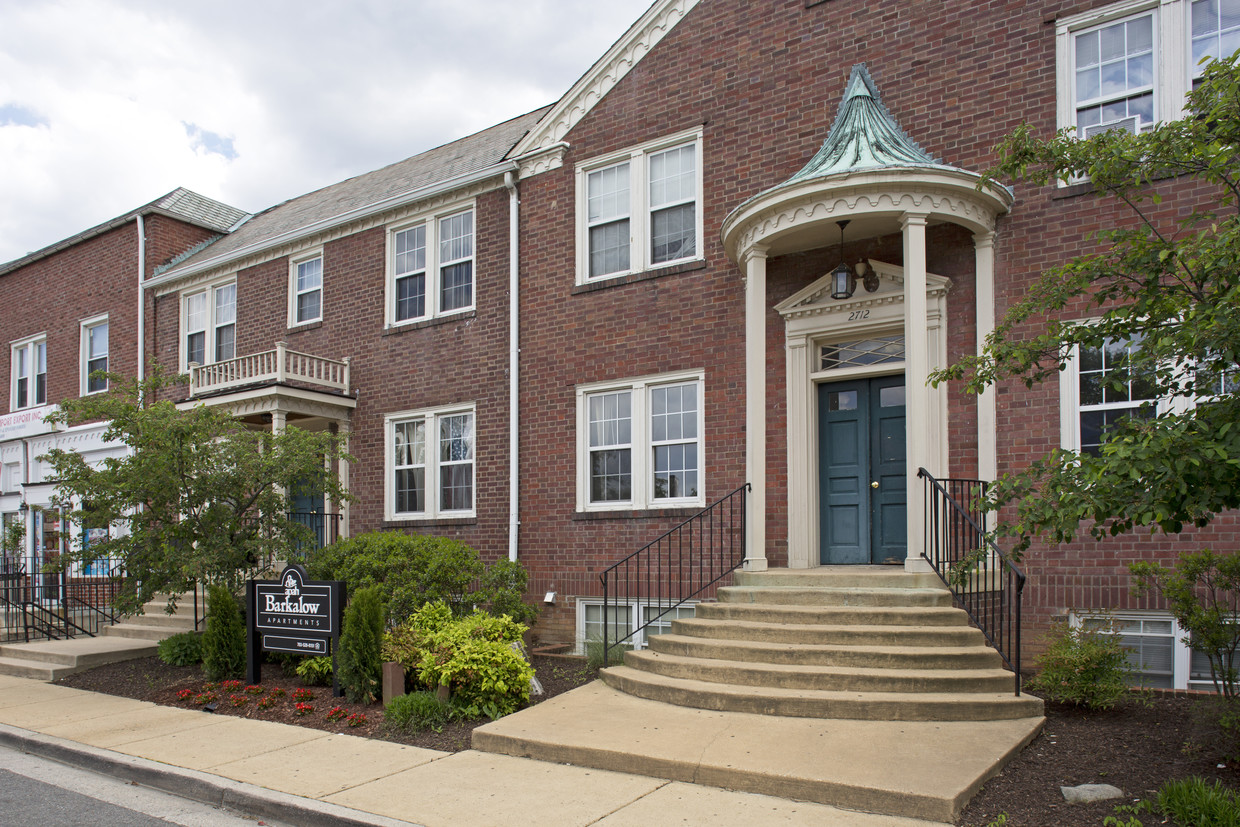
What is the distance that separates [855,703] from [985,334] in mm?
4108

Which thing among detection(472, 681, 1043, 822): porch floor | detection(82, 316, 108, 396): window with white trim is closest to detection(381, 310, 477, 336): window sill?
detection(472, 681, 1043, 822): porch floor

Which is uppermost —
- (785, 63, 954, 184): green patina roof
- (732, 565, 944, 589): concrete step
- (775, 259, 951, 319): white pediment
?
(785, 63, 954, 184): green patina roof

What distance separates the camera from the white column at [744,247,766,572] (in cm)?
958

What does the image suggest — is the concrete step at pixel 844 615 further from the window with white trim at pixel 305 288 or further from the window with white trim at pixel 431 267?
the window with white trim at pixel 305 288

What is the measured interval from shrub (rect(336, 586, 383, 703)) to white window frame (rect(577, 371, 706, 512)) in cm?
384

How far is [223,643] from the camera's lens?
10.2 metres

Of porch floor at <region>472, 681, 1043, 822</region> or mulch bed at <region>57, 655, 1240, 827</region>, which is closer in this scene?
Answer: mulch bed at <region>57, 655, 1240, 827</region>

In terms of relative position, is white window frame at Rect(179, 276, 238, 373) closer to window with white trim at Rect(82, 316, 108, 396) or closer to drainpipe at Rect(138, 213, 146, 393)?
drainpipe at Rect(138, 213, 146, 393)

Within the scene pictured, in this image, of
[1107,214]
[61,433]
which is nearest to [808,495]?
[1107,214]

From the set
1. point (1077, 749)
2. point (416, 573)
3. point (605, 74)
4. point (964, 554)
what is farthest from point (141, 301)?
point (1077, 749)

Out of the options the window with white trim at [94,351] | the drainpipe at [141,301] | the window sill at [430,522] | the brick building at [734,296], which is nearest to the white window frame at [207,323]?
the drainpipe at [141,301]

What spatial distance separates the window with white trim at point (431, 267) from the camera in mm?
13930

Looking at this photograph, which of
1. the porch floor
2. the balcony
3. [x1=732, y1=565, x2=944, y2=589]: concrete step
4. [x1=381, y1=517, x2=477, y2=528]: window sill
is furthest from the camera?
the balcony

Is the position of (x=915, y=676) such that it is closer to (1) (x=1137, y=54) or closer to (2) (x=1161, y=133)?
(2) (x=1161, y=133)
